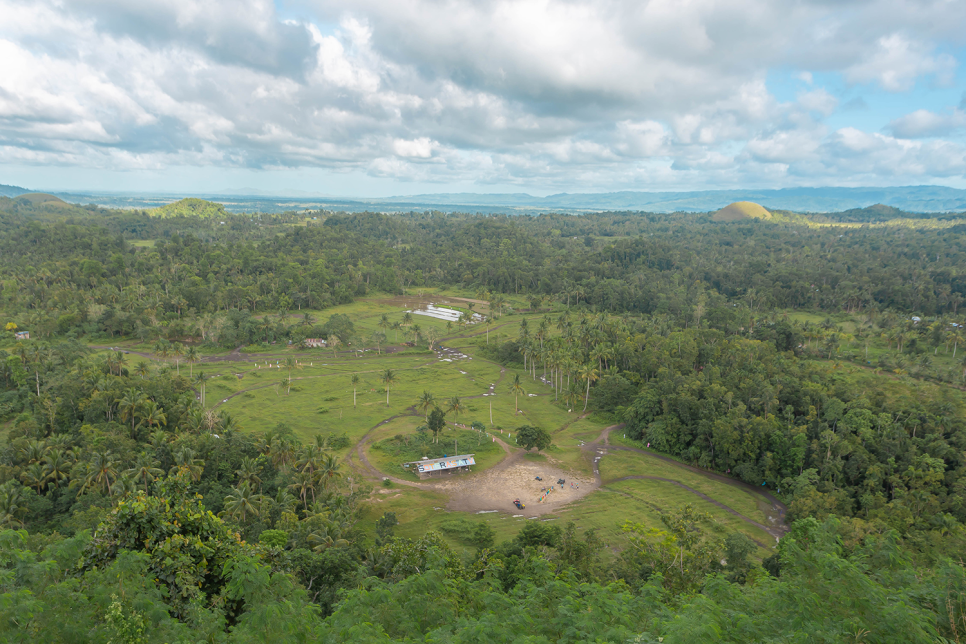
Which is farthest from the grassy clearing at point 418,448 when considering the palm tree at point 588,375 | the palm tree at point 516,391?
the palm tree at point 588,375

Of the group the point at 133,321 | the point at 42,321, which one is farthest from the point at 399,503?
the point at 42,321

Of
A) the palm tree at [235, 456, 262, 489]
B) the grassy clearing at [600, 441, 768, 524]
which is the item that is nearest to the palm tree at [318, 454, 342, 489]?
the palm tree at [235, 456, 262, 489]

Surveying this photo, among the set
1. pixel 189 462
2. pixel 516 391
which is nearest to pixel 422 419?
pixel 516 391

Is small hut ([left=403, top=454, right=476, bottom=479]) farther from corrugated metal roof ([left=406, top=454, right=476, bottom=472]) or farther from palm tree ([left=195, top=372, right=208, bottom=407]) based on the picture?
palm tree ([left=195, top=372, right=208, bottom=407])

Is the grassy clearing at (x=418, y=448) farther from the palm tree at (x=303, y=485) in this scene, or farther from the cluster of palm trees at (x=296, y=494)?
the palm tree at (x=303, y=485)

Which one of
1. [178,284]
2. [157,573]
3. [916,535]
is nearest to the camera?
[157,573]

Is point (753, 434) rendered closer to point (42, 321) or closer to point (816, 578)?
point (816, 578)

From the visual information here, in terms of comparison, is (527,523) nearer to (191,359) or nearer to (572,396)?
(572,396)
